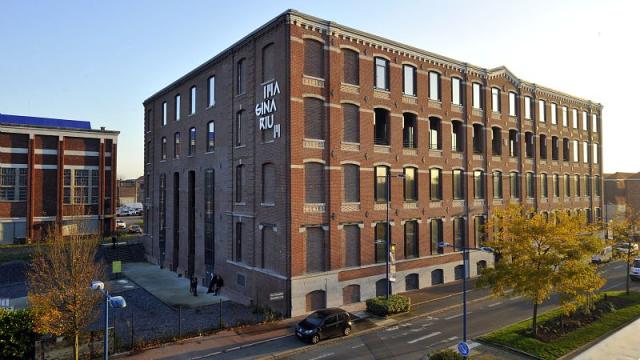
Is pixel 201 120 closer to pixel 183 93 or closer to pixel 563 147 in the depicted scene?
pixel 183 93

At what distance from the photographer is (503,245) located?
22656 mm

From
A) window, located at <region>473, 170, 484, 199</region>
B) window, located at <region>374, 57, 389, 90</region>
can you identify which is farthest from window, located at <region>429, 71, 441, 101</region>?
window, located at <region>473, 170, 484, 199</region>

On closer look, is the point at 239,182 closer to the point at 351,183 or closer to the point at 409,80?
the point at 351,183

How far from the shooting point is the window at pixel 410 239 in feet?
108

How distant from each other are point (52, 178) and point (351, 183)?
4426cm

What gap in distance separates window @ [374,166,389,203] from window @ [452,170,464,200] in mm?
8629

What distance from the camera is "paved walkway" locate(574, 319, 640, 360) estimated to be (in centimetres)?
1953

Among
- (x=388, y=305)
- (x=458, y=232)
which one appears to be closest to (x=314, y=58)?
(x=388, y=305)

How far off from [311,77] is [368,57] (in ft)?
18.4

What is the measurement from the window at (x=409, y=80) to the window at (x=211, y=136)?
16263 millimetres

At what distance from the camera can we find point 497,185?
40656 mm

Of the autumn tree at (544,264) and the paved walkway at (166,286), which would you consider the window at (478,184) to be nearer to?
the autumn tree at (544,264)

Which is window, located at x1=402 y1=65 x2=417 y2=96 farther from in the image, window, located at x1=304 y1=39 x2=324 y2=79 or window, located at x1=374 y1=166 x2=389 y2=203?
window, located at x1=304 y1=39 x2=324 y2=79

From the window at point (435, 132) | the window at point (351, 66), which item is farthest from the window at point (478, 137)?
the window at point (351, 66)
